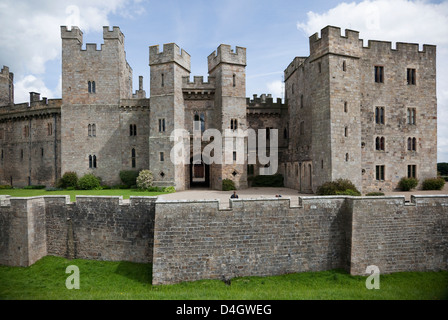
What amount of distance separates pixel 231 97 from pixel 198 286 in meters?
18.0

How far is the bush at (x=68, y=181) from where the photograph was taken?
80.3ft

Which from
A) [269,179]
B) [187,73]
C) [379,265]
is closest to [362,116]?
[269,179]

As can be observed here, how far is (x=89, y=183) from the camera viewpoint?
23844mm

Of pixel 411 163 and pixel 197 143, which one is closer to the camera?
pixel 411 163

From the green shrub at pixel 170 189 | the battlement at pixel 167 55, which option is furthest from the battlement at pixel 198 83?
the green shrub at pixel 170 189

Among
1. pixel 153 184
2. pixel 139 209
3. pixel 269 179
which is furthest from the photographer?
pixel 269 179

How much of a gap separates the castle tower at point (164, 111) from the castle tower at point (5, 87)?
23.6m

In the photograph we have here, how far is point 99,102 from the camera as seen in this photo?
25.4 m

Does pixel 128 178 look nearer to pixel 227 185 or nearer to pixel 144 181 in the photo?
A: pixel 144 181

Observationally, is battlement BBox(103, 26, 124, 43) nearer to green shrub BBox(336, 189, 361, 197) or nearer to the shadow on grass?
the shadow on grass

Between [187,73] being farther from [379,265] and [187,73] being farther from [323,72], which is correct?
[379,265]

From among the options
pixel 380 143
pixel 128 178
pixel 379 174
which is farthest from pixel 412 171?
pixel 128 178

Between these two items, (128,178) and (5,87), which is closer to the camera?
(128,178)
